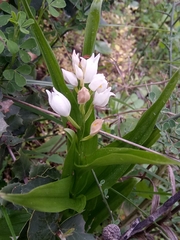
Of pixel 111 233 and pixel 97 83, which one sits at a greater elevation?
pixel 97 83

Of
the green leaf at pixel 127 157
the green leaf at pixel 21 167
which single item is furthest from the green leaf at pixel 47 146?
the green leaf at pixel 127 157

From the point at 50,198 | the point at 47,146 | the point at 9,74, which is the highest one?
the point at 9,74

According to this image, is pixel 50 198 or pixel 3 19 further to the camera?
pixel 3 19

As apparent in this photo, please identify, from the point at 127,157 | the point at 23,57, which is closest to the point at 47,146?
the point at 23,57

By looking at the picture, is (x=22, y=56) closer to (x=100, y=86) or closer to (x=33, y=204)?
(x=100, y=86)

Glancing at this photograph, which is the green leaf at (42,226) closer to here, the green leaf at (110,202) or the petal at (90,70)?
the green leaf at (110,202)

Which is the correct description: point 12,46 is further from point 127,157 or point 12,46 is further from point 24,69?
point 127,157
